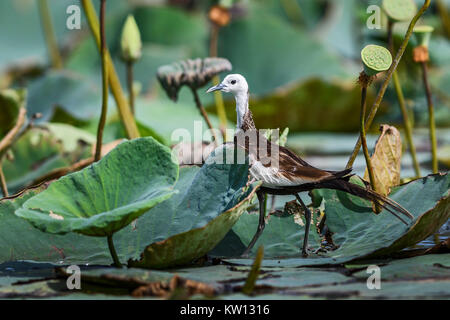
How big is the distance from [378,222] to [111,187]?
553 mm

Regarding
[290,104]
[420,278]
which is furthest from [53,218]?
[290,104]

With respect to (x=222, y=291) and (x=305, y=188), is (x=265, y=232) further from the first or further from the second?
(x=222, y=291)

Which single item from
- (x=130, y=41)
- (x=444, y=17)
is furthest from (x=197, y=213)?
(x=444, y=17)

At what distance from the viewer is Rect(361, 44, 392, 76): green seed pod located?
133 cm

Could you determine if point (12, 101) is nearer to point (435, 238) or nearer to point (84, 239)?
point (84, 239)

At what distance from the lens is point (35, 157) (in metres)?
2.59

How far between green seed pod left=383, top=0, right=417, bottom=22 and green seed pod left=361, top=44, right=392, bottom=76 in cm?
45

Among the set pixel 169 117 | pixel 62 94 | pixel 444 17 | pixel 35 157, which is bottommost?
pixel 35 157

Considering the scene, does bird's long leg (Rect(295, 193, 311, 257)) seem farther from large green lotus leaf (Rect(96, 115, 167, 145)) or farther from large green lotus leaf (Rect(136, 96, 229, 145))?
large green lotus leaf (Rect(136, 96, 229, 145))

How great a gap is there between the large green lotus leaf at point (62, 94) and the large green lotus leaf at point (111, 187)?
5.68 ft

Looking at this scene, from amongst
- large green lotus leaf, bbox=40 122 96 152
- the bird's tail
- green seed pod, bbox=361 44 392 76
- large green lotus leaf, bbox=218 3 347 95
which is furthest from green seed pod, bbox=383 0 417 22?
large green lotus leaf, bbox=218 3 347 95

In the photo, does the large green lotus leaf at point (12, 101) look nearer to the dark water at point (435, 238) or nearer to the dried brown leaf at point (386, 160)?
the dried brown leaf at point (386, 160)

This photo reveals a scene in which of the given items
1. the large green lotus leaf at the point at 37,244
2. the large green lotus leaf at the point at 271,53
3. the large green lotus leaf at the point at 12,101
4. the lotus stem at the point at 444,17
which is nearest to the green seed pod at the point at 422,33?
the large green lotus leaf at the point at 37,244

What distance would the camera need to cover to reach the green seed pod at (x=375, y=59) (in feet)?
4.37
